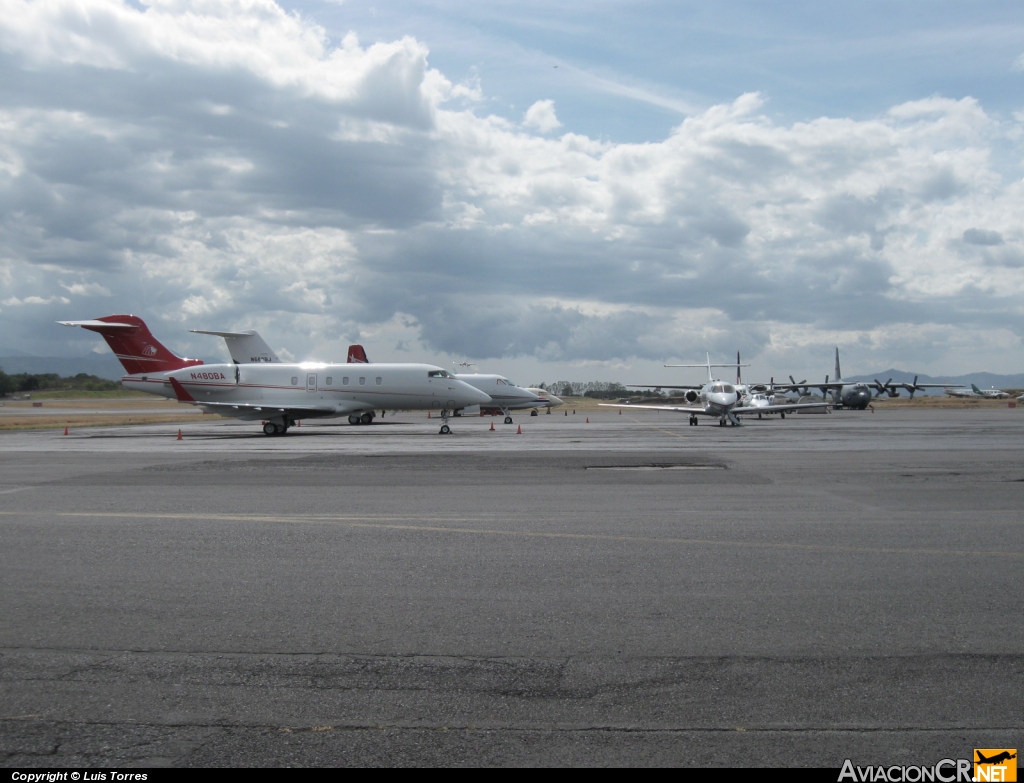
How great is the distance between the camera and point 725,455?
21.6 meters

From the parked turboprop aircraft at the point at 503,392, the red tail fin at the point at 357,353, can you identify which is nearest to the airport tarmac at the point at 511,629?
the parked turboprop aircraft at the point at 503,392

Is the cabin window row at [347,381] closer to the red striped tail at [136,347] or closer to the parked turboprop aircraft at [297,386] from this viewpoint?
the parked turboprop aircraft at [297,386]

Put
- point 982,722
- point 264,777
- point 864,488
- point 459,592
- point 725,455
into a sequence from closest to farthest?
point 264,777
point 982,722
point 459,592
point 864,488
point 725,455

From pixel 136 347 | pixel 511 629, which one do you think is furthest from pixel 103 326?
pixel 511 629

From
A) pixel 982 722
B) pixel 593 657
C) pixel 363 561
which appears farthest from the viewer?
pixel 363 561

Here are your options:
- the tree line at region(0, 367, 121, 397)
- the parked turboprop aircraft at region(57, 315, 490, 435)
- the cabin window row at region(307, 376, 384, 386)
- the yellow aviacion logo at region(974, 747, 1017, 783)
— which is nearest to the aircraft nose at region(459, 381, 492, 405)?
the parked turboprop aircraft at region(57, 315, 490, 435)

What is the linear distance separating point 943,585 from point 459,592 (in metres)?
4.31

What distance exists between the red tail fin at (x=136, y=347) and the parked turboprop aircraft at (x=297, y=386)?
2.0 inches

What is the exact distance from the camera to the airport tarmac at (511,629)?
→ 4133 mm

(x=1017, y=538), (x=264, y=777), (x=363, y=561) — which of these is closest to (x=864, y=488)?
(x=1017, y=538)

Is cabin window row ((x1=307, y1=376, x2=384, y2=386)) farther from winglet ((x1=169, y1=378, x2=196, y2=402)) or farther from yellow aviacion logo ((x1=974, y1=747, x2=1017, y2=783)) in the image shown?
yellow aviacion logo ((x1=974, y1=747, x2=1017, y2=783))

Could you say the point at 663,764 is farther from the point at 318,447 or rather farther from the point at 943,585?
the point at 318,447

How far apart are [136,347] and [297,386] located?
877cm

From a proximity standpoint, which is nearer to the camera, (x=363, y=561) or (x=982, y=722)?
(x=982, y=722)
